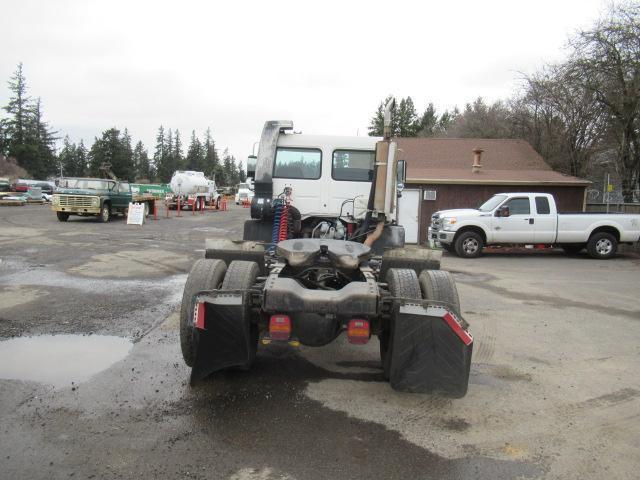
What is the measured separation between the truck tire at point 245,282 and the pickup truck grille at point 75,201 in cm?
2075

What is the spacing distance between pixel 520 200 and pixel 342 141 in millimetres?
9429

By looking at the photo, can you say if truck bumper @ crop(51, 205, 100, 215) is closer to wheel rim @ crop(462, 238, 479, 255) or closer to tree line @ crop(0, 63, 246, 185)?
wheel rim @ crop(462, 238, 479, 255)

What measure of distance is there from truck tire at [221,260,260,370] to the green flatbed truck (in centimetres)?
2078

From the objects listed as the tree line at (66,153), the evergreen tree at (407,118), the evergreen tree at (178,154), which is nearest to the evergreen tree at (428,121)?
the evergreen tree at (407,118)

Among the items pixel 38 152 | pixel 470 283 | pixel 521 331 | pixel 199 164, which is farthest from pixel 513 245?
pixel 199 164

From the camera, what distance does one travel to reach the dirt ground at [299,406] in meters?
3.23

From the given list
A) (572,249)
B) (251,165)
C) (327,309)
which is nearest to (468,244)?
(572,249)

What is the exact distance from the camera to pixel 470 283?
34.7ft

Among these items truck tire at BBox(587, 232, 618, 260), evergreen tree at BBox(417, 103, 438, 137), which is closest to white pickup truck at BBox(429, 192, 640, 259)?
truck tire at BBox(587, 232, 618, 260)

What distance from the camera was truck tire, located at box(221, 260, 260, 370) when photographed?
13.5ft

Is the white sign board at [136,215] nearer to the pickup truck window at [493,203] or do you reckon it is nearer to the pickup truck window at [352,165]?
the pickup truck window at [493,203]

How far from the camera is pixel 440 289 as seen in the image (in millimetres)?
4273

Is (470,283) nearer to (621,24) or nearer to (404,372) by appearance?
(404,372)

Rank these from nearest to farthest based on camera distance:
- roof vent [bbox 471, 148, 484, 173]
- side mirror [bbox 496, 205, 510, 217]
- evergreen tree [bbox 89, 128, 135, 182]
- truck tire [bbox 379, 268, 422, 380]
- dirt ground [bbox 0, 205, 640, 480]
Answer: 1. dirt ground [bbox 0, 205, 640, 480]
2. truck tire [bbox 379, 268, 422, 380]
3. side mirror [bbox 496, 205, 510, 217]
4. roof vent [bbox 471, 148, 484, 173]
5. evergreen tree [bbox 89, 128, 135, 182]
